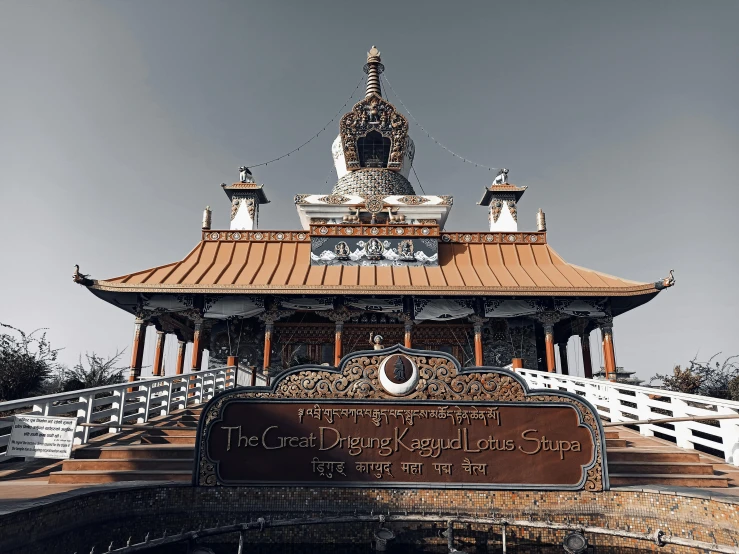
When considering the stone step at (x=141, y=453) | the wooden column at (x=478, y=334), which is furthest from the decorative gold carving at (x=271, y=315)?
the stone step at (x=141, y=453)

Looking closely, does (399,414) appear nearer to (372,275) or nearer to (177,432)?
(177,432)

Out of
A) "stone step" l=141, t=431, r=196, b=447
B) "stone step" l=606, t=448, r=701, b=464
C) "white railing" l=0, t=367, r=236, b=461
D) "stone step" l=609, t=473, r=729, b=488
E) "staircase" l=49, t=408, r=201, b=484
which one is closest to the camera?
"stone step" l=609, t=473, r=729, b=488

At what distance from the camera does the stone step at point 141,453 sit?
25.6 ft

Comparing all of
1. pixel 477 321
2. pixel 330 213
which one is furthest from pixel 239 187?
pixel 477 321

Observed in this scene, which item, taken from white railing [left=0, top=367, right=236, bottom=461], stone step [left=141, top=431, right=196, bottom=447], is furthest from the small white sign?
stone step [left=141, top=431, right=196, bottom=447]

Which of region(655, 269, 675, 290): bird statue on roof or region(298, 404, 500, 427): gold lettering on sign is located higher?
region(655, 269, 675, 290): bird statue on roof

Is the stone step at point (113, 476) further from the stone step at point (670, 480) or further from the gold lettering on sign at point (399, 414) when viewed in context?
the stone step at point (670, 480)

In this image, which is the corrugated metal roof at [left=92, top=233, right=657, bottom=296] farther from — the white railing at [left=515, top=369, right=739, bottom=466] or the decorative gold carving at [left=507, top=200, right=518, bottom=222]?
the decorative gold carving at [left=507, top=200, right=518, bottom=222]

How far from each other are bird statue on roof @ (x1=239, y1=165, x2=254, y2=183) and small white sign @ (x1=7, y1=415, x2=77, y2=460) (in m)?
21.9

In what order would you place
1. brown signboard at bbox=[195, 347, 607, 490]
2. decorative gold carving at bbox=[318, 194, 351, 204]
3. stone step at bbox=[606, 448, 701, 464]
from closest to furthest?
brown signboard at bbox=[195, 347, 607, 490], stone step at bbox=[606, 448, 701, 464], decorative gold carving at bbox=[318, 194, 351, 204]

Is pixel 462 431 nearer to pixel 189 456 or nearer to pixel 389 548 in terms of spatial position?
pixel 389 548

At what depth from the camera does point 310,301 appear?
650 inches

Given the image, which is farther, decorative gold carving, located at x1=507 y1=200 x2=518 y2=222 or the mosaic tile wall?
decorative gold carving, located at x1=507 y1=200 x2=518 y2=222

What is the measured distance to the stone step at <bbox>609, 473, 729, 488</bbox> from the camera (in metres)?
6.91
